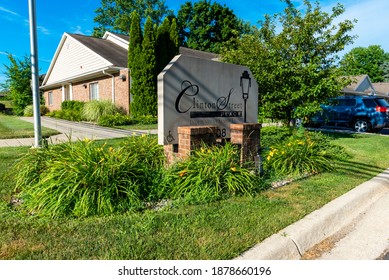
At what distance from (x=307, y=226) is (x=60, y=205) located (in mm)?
2800

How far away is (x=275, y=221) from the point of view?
3.13 meters

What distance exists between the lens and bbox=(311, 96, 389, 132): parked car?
1298 cm

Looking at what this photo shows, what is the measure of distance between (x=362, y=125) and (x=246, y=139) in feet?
36.9

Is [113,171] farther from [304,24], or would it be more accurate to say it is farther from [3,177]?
[304,24]

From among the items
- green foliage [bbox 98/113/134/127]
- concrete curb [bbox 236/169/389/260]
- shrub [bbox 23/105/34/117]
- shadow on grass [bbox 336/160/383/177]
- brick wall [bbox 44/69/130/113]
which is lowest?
concrete curb [bbox 236/169/389/260]

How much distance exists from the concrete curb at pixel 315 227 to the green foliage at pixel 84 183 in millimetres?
1598

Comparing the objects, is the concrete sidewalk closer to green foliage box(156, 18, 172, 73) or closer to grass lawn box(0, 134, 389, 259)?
grass lawn box(0, 134, 389, 259)

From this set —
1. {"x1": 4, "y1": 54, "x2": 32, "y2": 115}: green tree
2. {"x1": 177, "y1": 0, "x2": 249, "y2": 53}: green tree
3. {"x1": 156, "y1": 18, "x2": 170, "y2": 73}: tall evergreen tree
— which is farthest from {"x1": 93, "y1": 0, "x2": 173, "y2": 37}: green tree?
{"x1": 156, "y1": 18, "x2": 170, "y2": 73}: tall evergreen tree

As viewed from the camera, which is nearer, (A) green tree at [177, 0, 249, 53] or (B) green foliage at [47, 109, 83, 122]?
(B) green foliage at [47, 109, 83, 122]

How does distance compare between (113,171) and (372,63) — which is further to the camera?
(372,63)

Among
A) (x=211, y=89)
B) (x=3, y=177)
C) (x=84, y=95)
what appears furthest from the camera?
(x=84, y=95)

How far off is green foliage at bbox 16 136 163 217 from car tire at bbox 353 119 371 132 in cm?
1281
